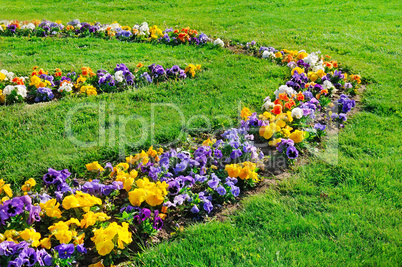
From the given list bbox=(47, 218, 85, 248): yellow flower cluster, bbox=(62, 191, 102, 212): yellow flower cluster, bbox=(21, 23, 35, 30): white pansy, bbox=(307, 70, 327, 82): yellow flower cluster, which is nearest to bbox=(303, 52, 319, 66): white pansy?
bbox=(307, 70, 327, 82): yellow flower cluster

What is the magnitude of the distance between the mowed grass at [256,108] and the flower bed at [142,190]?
0.89 ft

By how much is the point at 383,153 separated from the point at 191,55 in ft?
14.5

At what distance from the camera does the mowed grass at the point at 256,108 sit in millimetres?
2895

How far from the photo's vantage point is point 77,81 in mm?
5680

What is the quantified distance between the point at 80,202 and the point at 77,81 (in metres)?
3.20

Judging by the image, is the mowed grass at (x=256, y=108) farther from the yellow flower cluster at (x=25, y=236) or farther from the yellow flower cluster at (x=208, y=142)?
the yellow flower cluster at (x=25, y=236)

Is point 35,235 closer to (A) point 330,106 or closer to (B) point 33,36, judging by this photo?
(A) point 330,106

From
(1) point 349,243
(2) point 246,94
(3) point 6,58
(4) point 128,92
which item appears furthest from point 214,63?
(1) point 349,243

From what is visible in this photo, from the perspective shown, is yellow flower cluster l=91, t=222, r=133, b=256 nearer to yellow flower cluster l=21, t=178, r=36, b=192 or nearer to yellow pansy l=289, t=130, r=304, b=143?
yellow flower cluster l=21, t=178, r=36, b=192

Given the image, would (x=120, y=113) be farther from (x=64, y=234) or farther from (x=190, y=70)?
(x=64, y=234)

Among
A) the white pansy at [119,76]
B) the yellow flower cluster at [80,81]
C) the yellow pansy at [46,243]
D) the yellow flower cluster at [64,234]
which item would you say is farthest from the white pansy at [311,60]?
the yellow pansy at [46,243]

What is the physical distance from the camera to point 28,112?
4.95 m

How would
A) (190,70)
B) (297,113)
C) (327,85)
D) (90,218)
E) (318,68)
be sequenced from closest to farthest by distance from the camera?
(90,218), (297,113), (327,85), (318,68), (190,70)

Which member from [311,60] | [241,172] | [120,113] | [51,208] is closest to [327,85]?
[311,60]
